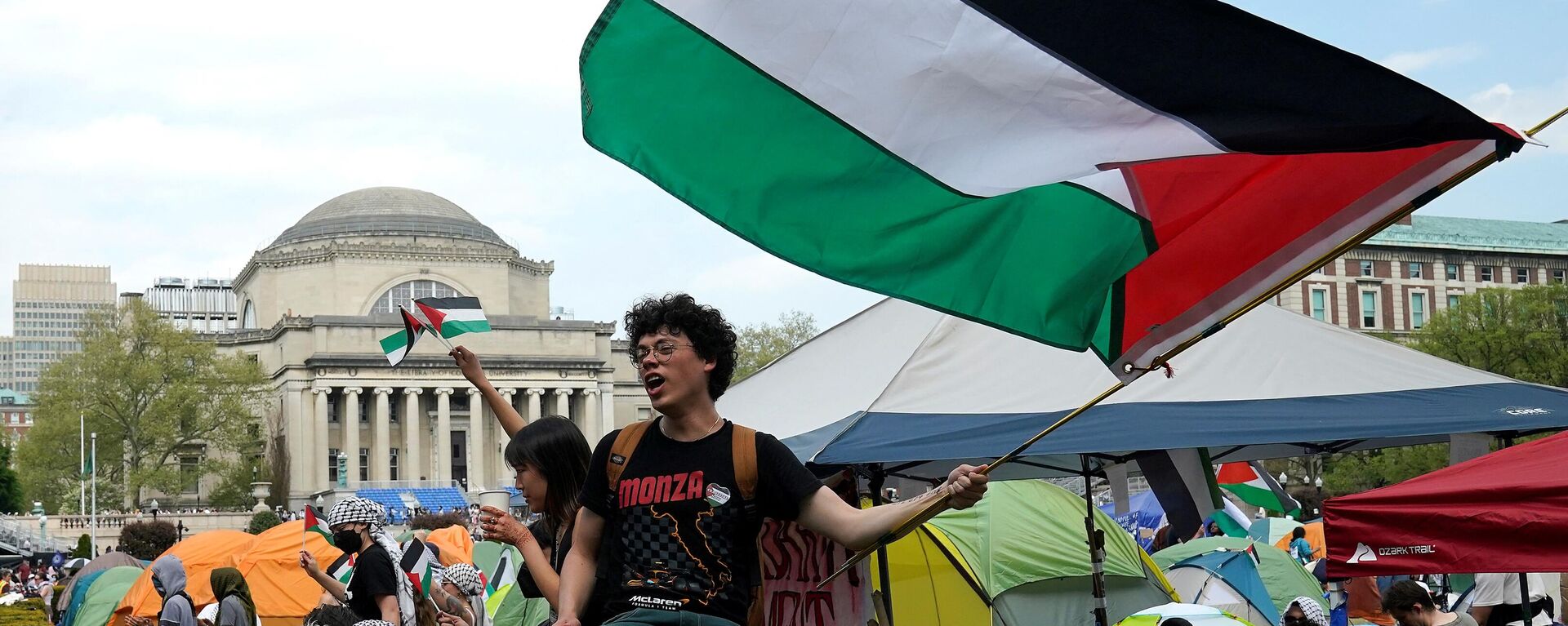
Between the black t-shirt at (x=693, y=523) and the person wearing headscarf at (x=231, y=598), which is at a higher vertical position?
A: the black t-shirt at (x=693, y=523)

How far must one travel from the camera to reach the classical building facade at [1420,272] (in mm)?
77125

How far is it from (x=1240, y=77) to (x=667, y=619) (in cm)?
191

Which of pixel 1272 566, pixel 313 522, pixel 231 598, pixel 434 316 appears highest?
pixel 434 316

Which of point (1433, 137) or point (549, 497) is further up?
point (1433, 137)

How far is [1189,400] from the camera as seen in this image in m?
8.14

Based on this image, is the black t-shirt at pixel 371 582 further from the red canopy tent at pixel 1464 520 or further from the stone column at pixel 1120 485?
the stone column at pixel 1120 485

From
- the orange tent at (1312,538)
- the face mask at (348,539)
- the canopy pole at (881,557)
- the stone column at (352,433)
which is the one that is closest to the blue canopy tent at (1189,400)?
the canopy pole at (881,557)

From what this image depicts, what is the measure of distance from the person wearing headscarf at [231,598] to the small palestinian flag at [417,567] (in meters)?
1.78

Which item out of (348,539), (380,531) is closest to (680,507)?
(380,531)

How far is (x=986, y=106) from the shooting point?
4180 mm

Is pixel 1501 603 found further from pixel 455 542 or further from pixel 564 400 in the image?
pixel 564 400

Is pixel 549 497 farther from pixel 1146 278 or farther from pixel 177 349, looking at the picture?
pixel 177 349

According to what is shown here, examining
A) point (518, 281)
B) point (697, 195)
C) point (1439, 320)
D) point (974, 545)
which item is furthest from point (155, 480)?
point (697, 195)

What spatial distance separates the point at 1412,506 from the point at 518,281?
107m
